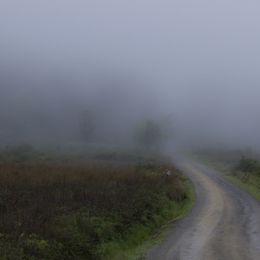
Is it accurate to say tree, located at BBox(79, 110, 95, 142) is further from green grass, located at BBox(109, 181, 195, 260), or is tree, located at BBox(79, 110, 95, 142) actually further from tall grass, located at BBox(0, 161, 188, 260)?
green grass, located at BBox(109, 181, 195, 260)

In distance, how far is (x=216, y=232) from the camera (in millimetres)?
21609

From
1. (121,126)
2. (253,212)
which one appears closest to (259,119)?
(121,126)

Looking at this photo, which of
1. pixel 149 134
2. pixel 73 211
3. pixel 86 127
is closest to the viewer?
pixel 73 211

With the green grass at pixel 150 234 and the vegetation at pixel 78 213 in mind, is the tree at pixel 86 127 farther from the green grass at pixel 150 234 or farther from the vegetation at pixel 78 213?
the green grass at pixel 150 234

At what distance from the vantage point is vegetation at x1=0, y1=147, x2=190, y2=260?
1553 centimetres

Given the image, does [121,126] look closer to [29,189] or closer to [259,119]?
[259,119]

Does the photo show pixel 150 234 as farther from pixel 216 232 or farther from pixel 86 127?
pixel 86 127

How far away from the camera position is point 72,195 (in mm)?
23453

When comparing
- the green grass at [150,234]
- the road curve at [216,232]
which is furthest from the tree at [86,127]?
the green grass at [150,234]

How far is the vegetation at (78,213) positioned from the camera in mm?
15531

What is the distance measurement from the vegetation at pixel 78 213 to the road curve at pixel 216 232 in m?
1.41

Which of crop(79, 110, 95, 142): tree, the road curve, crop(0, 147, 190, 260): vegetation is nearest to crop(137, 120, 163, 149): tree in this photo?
crop(79, 110, 95, 142): tree

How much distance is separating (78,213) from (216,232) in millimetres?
6623

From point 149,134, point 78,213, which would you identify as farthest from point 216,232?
point 149,134
